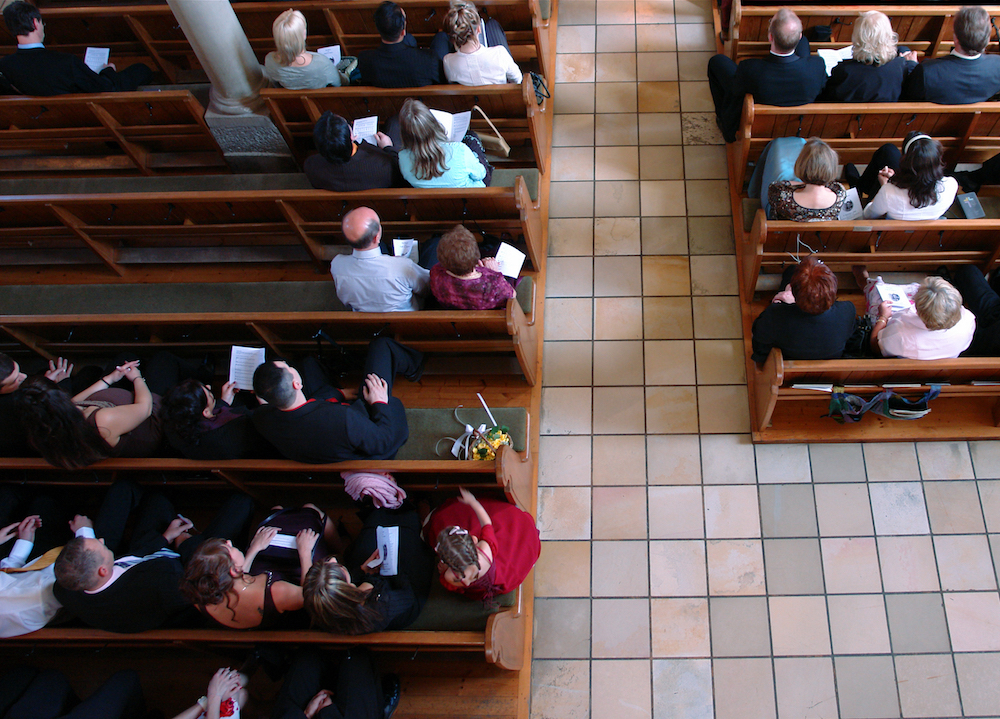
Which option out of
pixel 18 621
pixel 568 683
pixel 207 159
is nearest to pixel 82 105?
pixel 207 159

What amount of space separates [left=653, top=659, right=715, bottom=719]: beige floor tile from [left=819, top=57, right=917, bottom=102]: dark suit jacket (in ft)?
8.98

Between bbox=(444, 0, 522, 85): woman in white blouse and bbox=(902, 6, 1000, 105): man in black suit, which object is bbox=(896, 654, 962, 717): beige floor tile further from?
bbox=(444, 0, 522, 85): woman in white blouse

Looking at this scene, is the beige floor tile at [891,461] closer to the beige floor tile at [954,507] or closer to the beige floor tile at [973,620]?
the beige floor tile at [954,507]

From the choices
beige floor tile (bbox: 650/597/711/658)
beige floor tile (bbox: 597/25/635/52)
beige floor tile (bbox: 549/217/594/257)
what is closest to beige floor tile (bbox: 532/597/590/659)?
beige floor tile (bbox: 650/597/711/658)

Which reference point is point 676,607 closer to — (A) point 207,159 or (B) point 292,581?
(B) point 292,581

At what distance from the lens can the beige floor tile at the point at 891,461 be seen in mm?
2947

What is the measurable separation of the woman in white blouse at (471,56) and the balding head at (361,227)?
1.08 metres

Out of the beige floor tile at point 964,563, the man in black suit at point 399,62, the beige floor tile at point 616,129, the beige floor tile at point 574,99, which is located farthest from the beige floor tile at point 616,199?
the beige floor tile at point 964,563

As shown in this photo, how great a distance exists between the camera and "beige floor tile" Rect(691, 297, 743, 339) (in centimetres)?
334

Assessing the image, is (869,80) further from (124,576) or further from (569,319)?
(124,576)

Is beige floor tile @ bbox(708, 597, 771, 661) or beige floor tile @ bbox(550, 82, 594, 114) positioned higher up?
beige floor tile @ bbox(550, 82, 594, 114)

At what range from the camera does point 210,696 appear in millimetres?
2361

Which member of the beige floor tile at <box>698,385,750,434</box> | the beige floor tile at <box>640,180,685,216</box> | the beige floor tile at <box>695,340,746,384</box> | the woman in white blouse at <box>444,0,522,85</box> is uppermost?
the woman in white blouse at <box>444,0,522,85</box>

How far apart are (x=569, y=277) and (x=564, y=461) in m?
1.05
